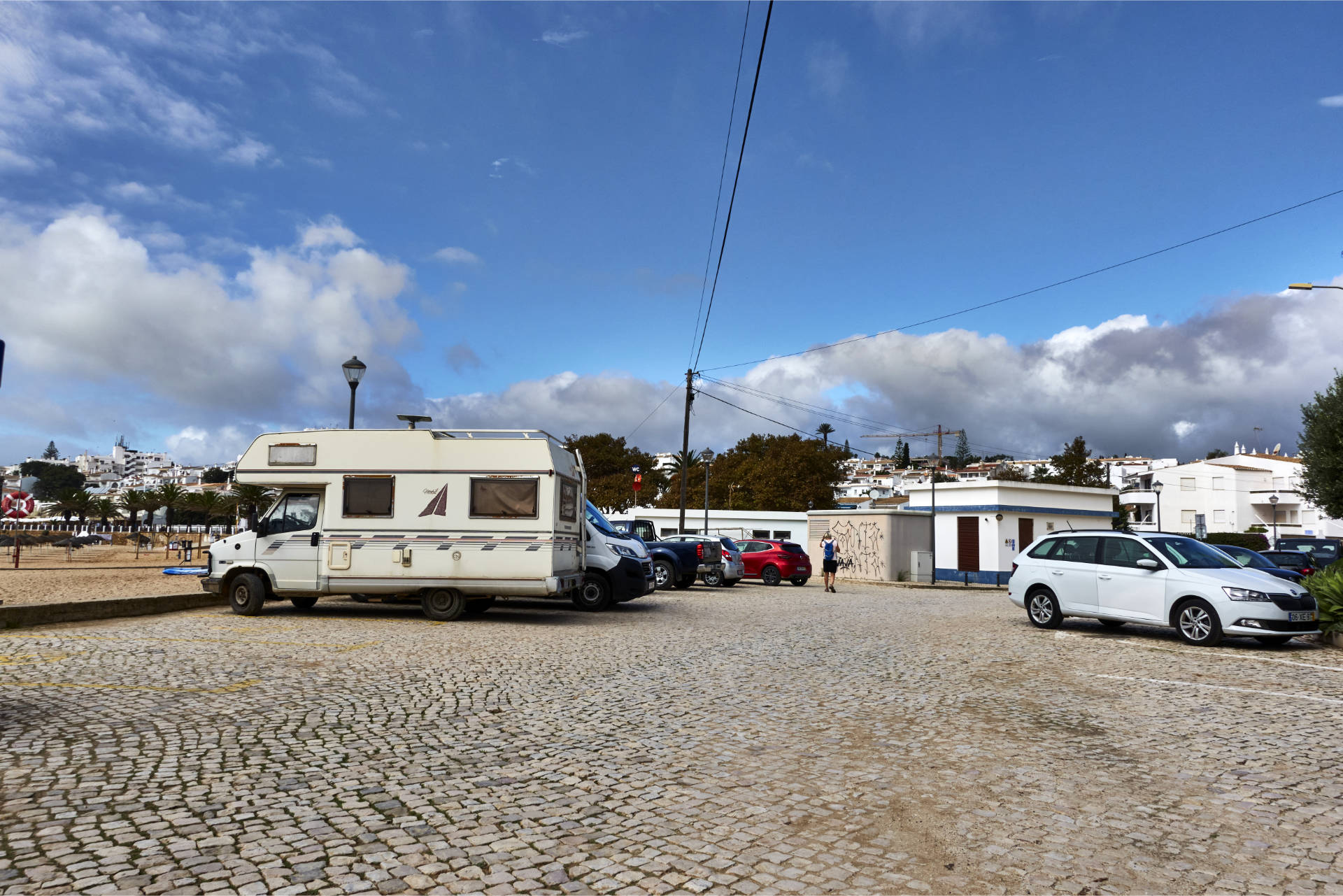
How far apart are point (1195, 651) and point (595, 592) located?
9.87 m

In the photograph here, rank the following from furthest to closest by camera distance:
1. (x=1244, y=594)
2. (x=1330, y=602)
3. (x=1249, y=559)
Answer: (x=1249, y=559)
(x=1330, y=602)
(x=1244, y=594)

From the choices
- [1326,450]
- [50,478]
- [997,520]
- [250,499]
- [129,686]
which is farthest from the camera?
[50,478]

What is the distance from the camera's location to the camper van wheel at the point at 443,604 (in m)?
14.5

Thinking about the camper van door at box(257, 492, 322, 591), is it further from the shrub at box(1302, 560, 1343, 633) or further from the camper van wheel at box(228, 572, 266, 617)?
the shrub at box(1302, 560, 1343, 633)

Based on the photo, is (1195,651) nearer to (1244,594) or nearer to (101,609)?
(1244,594)

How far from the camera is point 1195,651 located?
1173 cm

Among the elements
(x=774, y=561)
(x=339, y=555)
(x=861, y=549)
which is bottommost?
(x=774, y=561)

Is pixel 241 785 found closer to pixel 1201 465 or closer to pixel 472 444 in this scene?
pixel 472 444

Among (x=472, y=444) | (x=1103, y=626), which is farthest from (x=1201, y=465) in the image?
(x=472, y=444)

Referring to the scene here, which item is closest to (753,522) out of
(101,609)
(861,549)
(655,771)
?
(861,549)

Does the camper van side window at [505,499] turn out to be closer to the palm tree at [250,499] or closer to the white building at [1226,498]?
the palm tree at [250,499]

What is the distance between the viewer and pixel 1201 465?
71.2m

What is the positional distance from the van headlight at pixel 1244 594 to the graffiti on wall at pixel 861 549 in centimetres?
2432

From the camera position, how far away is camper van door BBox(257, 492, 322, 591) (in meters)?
14.4
